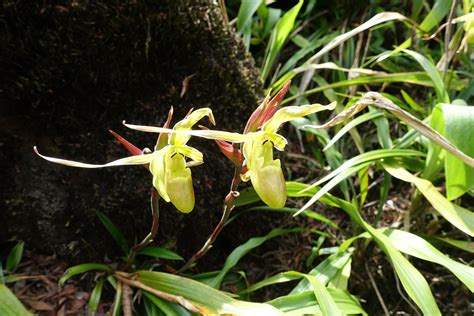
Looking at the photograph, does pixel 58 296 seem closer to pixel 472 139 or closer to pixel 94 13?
pixel 94 13

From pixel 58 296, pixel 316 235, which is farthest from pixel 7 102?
pixel 316 235

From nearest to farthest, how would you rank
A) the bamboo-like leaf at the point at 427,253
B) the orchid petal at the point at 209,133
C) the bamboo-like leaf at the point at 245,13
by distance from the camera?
the orchid petal at the point at 209,133, the bamboo-like leaf at the point at 427,253, the bamboo-like leaf at the point at 245,13

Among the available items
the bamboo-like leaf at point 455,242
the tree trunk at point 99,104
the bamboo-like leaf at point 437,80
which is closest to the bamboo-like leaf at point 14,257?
the tree trunk at point 99,104

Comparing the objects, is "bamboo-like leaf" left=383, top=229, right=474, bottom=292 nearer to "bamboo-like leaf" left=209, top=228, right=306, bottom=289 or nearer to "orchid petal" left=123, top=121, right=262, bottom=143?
"bamboo-like leaf" left=209, top=228, right=306, bottom=289

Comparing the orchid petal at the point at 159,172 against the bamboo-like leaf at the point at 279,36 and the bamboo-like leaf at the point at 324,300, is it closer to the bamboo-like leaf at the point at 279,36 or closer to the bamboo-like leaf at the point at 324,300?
the bamboo-like leaf at the point at 324,300

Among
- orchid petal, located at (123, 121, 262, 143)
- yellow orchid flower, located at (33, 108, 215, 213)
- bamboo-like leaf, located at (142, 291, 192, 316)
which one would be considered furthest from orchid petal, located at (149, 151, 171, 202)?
bamboo-like leaf, located at (142, 291, 192, 316)

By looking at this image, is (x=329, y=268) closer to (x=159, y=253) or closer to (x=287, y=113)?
(x=159, y=253)

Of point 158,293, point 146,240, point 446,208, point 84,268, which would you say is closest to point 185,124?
point 146,240

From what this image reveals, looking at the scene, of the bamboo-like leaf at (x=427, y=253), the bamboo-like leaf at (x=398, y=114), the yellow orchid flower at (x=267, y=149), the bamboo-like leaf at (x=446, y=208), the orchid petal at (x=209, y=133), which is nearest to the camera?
the orchid petal at (x=209, y=133)
